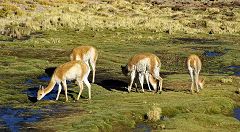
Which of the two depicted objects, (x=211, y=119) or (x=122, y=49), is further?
(x=122, y=49)

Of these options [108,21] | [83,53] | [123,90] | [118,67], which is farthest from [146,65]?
[108,21]

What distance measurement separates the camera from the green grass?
18739mm

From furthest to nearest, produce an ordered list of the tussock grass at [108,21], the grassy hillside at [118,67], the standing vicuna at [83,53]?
the tussock grass at [108,21]
the standing vicuna at [83,53]
the grassy hillside at [118,67]

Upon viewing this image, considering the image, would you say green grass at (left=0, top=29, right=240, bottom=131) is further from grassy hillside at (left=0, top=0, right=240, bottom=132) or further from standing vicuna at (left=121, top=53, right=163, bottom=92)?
standing vicuna at (left=121, top=53, right=163, bottom=92)

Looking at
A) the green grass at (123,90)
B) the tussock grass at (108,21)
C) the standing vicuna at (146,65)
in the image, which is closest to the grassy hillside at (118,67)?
the green grass at (123,90)

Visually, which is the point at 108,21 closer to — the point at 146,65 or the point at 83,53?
the point at 83,53

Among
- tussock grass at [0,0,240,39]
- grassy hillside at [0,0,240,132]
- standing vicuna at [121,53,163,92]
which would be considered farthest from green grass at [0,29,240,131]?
tussock grass at [0,0,240,39]

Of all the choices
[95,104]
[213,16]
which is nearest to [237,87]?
[95,104]

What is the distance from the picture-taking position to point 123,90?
82.5 ft

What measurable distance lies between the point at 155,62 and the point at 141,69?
0.84m

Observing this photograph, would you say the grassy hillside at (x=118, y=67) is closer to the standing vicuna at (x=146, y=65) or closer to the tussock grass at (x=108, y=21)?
the tussock grass at (x=108, y=21)

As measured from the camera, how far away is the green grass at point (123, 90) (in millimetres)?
18739

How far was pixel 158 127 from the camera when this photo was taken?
18281 millimetres

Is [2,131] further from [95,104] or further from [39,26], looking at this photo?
[39,26]
